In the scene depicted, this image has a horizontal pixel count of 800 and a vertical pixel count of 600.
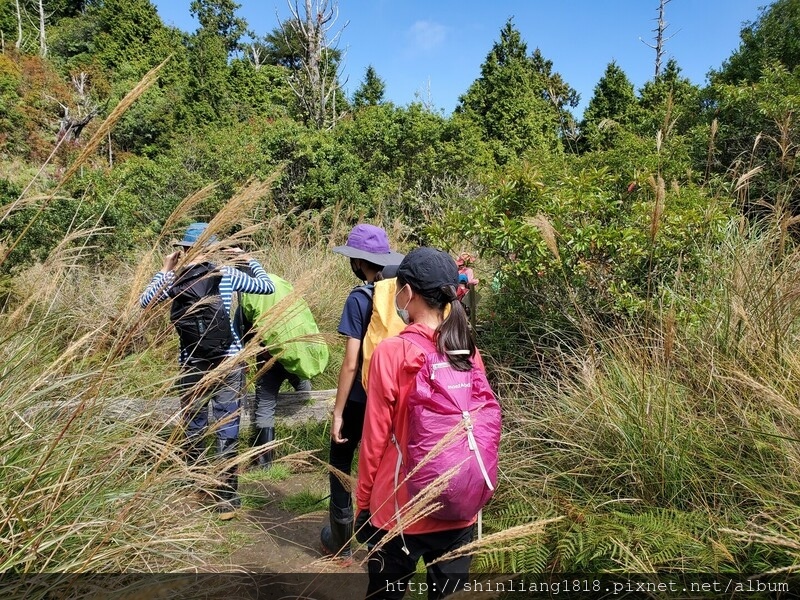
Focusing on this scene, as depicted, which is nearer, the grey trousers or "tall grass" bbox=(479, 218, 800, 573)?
"tall grass" bbox=(479, 218, 800, 573)

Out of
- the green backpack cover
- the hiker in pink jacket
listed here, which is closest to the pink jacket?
the hiker in pink jacket

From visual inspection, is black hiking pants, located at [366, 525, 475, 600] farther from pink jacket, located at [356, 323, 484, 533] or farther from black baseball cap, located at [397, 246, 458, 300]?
black baseball cap, located at [397, 246, 458, 300]

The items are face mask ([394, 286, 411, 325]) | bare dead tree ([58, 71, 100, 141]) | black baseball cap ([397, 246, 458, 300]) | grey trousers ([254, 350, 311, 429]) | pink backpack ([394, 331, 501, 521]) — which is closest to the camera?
pink backpack ([394, 331, 501, 521])

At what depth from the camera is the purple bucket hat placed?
3.30 meters

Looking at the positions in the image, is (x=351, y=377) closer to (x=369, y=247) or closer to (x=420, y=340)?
(x=369, y=247)

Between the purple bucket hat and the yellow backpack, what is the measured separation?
29 centimetres

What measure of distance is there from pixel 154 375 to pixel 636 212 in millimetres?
3862

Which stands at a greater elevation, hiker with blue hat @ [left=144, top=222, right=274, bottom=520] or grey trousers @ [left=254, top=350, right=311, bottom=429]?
hiker with blue hat @ [left=144, top=222, right=274, bottom=520]

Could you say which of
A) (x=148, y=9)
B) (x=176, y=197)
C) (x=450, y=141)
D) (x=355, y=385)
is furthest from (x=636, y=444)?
(x=148, y=9)

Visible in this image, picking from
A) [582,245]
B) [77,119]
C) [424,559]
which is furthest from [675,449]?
[77,119]

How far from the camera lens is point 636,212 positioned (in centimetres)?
465

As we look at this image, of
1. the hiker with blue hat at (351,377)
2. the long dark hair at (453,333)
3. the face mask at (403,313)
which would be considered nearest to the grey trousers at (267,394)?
the hiker with blue hat at (351,377)

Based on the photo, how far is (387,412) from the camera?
222 centimetres

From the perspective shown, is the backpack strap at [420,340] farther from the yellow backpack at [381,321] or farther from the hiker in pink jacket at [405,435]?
the yellow backpack at [381,321]
